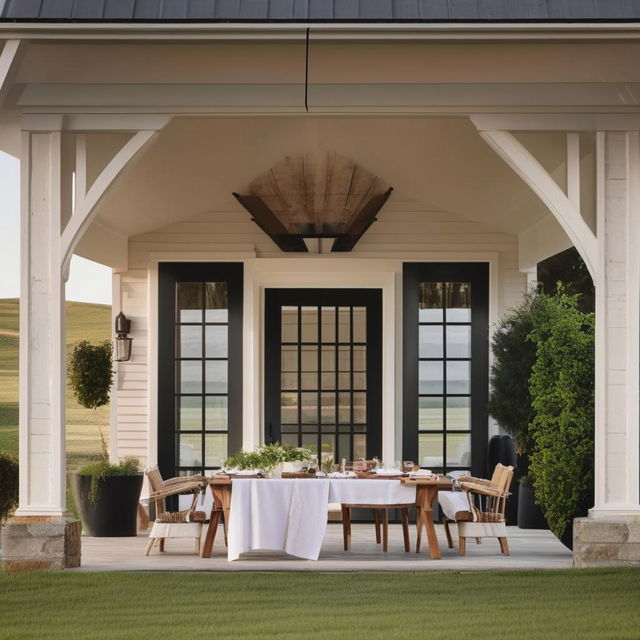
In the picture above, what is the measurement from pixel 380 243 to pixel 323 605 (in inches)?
215

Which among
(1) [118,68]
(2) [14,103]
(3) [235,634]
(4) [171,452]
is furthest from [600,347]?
(4) [171,452]

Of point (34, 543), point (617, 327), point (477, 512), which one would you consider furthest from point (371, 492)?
point (34, 543)

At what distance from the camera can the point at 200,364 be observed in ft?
39.4

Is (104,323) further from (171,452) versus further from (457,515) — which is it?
(457,515)

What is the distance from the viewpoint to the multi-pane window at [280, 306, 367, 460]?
12.3 metres

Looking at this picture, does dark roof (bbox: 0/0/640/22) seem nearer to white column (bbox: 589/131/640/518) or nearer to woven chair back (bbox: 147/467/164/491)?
white column (bbox: 589/131/640/518)

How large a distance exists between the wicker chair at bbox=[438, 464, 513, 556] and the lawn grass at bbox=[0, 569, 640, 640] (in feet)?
3.80

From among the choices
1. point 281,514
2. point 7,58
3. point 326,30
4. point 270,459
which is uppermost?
point 326,30

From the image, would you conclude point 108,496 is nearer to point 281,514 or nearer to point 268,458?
point 268,458

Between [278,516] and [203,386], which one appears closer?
[278,516]

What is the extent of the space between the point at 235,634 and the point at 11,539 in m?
2.22

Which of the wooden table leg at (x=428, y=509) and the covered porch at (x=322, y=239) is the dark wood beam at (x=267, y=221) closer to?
the covered porch at (x=322, y=239)

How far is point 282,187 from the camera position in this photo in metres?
10.6

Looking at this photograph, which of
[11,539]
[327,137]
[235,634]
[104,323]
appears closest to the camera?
[235,634]
